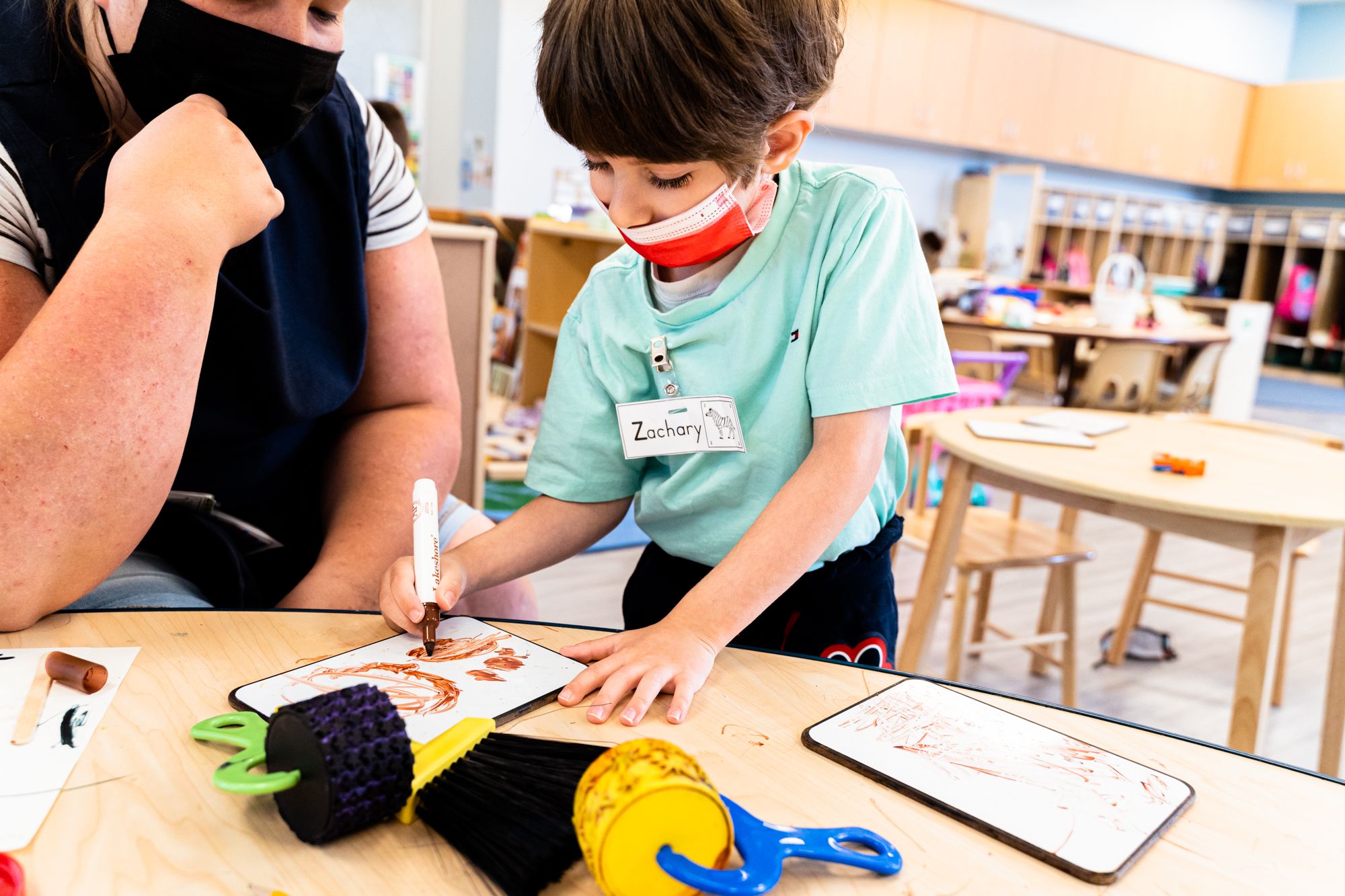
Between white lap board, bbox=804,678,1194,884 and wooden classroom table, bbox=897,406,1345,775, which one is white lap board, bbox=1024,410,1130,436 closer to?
wooden classroom table, bbox=897,406,1345,775

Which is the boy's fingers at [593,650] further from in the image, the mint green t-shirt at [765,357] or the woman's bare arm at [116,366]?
→ the woman's bare arm at [116,366]

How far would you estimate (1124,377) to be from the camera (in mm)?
4660

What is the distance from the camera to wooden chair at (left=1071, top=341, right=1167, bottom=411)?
459 centimetres

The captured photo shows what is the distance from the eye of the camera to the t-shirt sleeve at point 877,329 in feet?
3.01

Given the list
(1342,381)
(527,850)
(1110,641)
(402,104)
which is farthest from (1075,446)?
(1342,381)

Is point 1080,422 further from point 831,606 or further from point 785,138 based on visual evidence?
point 785,138

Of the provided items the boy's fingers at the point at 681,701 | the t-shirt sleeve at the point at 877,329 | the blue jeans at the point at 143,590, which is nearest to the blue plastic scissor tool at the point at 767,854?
the boy's fingers at the point at 681,701

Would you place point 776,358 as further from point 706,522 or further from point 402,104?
point 402,104

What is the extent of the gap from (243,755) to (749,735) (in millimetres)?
326

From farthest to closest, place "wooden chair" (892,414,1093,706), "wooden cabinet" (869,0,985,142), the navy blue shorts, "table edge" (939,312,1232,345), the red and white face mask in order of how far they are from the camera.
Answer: "wooden cabinet" (869,0,985,142) < "table edge" (939,312,1232,345) < "wooden chair" (892,414,1093,706) < the navy blue shorts < the red and white face mask

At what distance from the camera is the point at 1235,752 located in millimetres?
690

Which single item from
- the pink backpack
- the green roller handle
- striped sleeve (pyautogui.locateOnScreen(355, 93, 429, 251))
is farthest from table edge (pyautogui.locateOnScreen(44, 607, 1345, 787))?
the pink backpack

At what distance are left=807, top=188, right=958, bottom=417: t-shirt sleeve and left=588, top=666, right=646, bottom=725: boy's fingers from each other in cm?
35

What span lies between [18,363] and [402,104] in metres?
6.48
